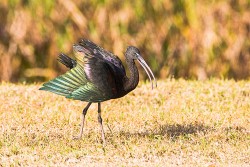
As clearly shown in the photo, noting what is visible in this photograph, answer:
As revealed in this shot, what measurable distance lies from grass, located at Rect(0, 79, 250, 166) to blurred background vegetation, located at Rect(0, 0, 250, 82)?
1710mm

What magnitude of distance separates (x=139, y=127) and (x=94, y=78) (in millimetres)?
1411

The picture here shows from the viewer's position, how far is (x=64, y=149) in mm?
7359

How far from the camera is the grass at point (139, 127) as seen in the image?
23.4ft

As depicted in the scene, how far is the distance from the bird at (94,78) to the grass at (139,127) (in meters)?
0.48

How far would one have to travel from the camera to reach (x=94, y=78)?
7.38 metres

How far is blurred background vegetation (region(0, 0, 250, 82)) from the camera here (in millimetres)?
12891

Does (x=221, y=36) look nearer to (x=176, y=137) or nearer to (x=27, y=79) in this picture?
(x=27, y=79)

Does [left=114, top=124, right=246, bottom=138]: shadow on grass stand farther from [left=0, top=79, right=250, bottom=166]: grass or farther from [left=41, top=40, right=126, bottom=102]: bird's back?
[left=41, top=40, right=126, bottom=102]: bird's back

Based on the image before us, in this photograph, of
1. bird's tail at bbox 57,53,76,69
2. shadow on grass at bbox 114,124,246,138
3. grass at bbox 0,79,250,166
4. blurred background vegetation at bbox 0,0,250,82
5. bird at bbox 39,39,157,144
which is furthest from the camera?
blurred background vegetation at bbox 0,0,250,82

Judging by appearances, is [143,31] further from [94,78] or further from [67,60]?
[94,78]

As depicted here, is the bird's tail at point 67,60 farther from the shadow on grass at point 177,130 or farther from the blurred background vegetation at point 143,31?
the blurred background vegetation at point 143,31

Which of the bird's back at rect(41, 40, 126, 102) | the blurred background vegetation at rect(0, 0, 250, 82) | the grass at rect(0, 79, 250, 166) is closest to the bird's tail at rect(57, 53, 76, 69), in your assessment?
the bird's back at rect(41, 40, 126, 102)

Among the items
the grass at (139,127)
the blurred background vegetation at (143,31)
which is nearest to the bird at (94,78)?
the grass at (139,127)

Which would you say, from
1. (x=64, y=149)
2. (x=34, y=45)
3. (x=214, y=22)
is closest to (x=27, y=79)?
(x=34, y=45)
